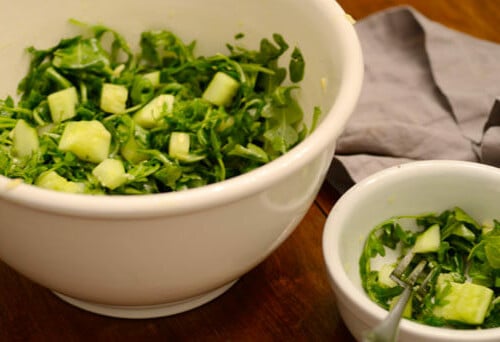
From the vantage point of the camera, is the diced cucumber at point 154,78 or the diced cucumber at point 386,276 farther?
the diced cucumber at point 154,78

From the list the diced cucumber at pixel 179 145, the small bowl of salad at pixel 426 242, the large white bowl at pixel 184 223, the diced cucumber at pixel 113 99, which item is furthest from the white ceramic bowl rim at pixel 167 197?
the diced cucumber at pixel 113 99

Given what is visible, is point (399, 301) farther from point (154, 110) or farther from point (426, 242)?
point (154, 110)

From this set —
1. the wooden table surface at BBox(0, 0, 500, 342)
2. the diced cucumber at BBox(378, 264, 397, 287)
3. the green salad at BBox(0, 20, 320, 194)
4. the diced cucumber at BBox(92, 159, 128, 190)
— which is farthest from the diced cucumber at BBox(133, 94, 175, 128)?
the diced cucumber at BBox(378, 264, 397, 287)

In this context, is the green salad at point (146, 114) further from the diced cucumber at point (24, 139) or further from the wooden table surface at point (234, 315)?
the wooden table surface at point (234, 315)

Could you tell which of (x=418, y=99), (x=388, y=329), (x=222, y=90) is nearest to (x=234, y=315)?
(x=388, y=329)

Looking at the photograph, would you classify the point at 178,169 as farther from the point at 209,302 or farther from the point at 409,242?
the point at 409,242

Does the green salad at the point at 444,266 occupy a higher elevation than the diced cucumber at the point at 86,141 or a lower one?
lower
